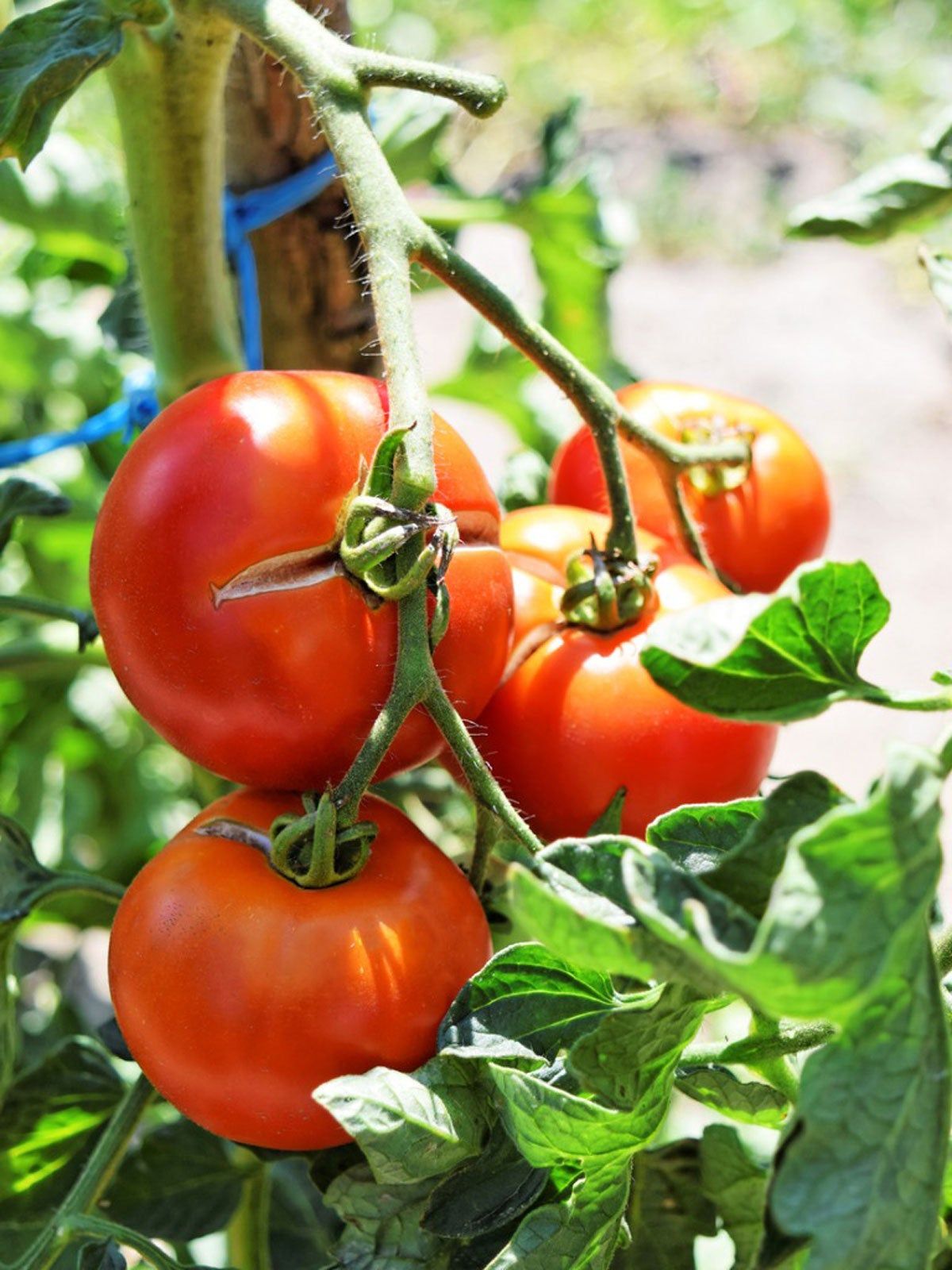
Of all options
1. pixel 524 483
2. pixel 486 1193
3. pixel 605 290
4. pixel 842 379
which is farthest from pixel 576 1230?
pixel 842 379

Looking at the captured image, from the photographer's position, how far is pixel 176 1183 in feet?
2.85

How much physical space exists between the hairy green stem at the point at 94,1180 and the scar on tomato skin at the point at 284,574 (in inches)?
12.4

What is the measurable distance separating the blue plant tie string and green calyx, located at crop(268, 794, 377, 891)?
39 centimetres

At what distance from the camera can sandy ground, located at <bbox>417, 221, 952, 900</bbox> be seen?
7.09ft

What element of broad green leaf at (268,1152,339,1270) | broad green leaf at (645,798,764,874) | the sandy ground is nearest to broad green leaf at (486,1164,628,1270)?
broad green leaf at (645,798,764,874)

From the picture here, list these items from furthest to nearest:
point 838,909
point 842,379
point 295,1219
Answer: point 842,379 → point 295,1219 → point 838,909

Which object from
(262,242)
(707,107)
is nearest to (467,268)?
(262,242)

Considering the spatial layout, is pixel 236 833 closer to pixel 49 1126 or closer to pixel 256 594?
pixel 256 594

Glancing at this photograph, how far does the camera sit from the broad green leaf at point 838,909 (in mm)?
427

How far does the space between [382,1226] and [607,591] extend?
312 mm

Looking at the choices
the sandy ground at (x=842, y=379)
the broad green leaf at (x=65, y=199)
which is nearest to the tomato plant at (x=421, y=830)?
the broad green leaf at (x=65, y=199)

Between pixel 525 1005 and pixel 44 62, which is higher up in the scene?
pixel 44 62

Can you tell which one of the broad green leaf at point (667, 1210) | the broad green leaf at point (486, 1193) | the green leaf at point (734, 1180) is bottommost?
the broad green leaf at point (667, 1210)

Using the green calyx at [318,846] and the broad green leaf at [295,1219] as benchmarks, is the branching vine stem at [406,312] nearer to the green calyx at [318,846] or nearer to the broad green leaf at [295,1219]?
the green calyx at [318,846]
